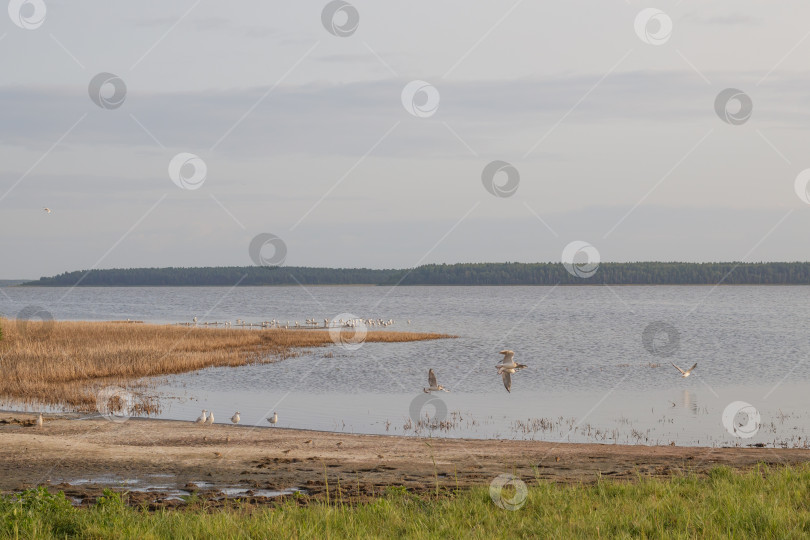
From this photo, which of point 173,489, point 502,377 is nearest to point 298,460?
point 173,489

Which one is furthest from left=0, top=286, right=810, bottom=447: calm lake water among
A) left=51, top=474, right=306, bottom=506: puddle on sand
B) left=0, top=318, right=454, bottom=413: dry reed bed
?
left=51, top=474, right=306, bottom=506: puddle on sand

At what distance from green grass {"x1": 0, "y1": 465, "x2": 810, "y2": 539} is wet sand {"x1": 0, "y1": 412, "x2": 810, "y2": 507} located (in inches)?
68.2

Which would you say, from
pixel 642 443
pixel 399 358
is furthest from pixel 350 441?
pixel 399 358

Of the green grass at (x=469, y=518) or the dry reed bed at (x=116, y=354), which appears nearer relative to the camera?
the green grass at (x=469, y=518)

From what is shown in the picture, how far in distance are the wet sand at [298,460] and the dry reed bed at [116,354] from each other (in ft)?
29.3

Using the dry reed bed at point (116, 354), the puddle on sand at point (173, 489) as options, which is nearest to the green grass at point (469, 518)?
the puddle on sand at point (173, 489)

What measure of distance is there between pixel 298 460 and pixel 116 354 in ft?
103

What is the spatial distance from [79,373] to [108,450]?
2117 centimetres

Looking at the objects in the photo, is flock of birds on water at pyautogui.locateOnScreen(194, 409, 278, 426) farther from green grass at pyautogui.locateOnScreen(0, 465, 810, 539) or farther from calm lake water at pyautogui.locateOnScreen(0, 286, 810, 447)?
green grass at pyautogui.locateOnScreen(0, 465, 810, 539)

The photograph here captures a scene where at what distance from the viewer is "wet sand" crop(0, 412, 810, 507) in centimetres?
1509

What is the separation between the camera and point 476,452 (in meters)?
19.9

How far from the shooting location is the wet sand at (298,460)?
15.1 metres

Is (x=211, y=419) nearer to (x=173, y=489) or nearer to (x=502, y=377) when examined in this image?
(x=502, y=377)

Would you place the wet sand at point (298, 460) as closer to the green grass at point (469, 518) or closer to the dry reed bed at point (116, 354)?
the green grass at point (469, 518)
